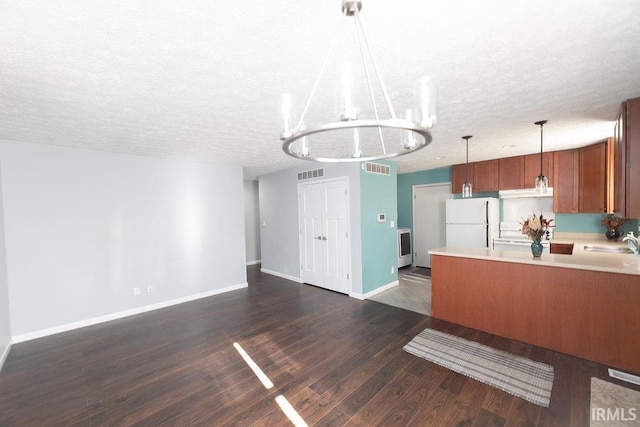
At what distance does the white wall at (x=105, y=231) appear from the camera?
126 inches

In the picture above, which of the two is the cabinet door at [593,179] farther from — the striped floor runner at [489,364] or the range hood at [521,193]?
the striped floor runner at [489,364]

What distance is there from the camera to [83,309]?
11.7ft

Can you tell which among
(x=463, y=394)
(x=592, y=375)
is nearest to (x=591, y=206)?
(x=592, y=375)

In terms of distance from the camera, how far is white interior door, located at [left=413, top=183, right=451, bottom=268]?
6.06 m

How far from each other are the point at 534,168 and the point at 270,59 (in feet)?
16.2

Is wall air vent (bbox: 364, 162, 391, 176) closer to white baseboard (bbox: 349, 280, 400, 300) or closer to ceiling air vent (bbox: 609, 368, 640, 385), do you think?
white baseboard (bbox: 349, 280, 400, 300)

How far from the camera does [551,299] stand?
2754 millimetres

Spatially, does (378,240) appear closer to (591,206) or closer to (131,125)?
(591,206)

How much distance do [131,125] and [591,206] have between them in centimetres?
632

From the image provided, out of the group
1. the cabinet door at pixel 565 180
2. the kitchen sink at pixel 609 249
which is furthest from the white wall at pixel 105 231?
the kitchen sink at pixel 609 249

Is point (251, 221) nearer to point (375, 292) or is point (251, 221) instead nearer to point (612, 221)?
point (375, 292)

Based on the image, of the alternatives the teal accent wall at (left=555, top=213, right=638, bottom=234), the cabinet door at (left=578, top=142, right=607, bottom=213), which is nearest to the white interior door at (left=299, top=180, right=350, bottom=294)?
the cabinet door at (left=578, top=142, right=607, bottom=213)

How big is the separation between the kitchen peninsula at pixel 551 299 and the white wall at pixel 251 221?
5233mm

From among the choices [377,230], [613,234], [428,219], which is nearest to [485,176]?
[428,219]
